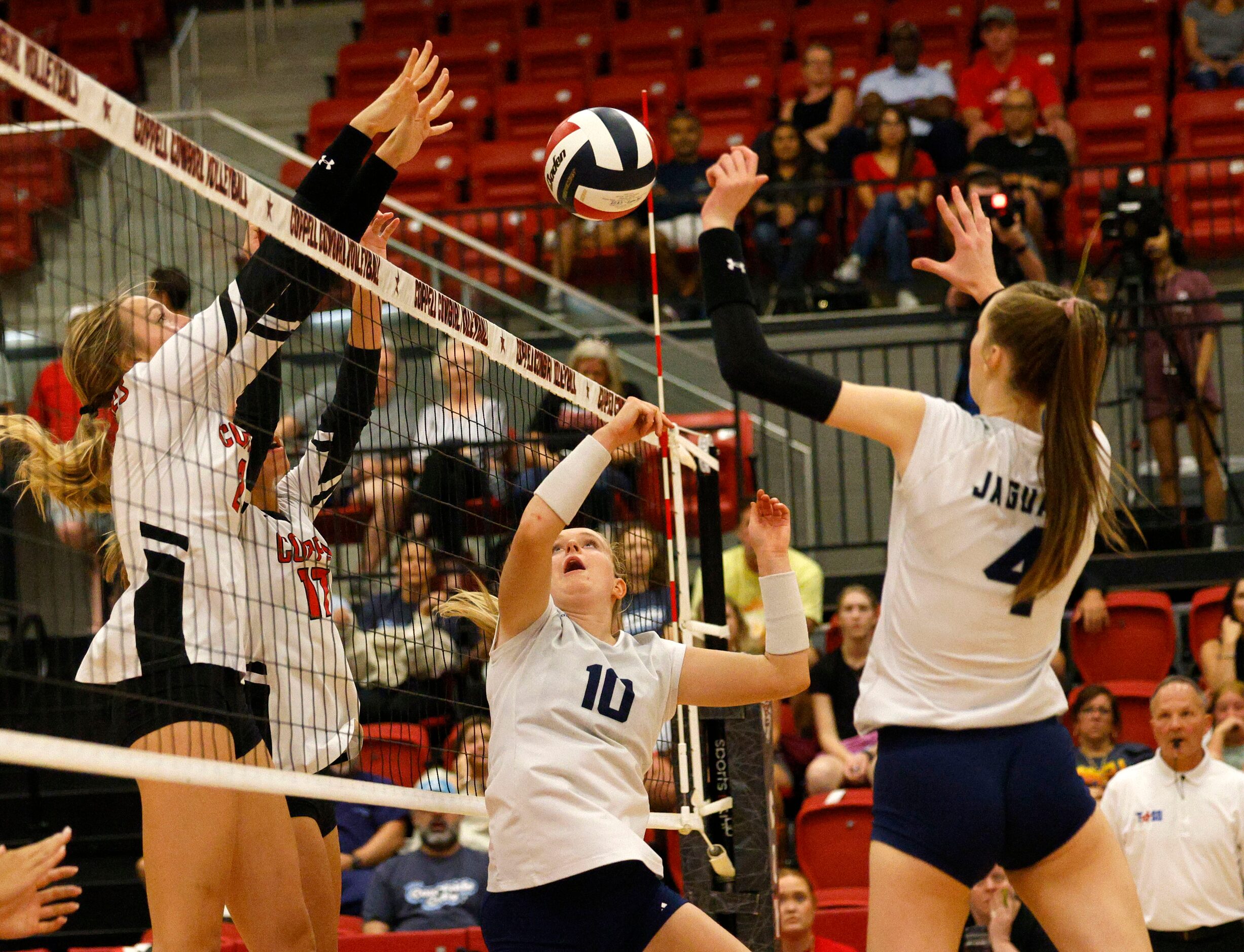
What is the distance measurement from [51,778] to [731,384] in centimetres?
715

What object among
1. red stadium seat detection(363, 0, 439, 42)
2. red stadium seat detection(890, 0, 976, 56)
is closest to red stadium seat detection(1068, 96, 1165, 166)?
red stadium seat detection(890, 0, 976, 56)

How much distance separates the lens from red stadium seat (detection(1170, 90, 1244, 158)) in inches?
473

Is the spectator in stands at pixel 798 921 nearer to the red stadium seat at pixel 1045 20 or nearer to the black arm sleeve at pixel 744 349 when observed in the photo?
the black arm sleeve at pixel 744 349

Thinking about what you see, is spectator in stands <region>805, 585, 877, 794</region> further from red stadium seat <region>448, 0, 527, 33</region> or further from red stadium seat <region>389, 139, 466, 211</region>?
red stadium seat <region>448, 0, 527, 33</region>

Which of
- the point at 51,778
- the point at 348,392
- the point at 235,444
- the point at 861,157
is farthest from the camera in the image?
the point at 861,157

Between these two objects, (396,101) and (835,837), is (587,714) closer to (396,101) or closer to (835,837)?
(396,101)

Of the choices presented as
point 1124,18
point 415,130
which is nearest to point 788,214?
point 1124,18

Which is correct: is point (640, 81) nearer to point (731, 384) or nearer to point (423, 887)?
point (423, 887)

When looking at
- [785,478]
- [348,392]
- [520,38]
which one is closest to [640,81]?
[520,38]

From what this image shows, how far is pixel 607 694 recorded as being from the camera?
382 cm

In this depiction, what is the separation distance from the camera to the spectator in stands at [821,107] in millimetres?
12281

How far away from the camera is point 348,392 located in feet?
14.8

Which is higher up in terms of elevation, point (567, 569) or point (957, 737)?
point (567, 569)

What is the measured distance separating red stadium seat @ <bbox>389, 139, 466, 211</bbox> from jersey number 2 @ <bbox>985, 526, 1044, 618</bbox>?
34.1ft
